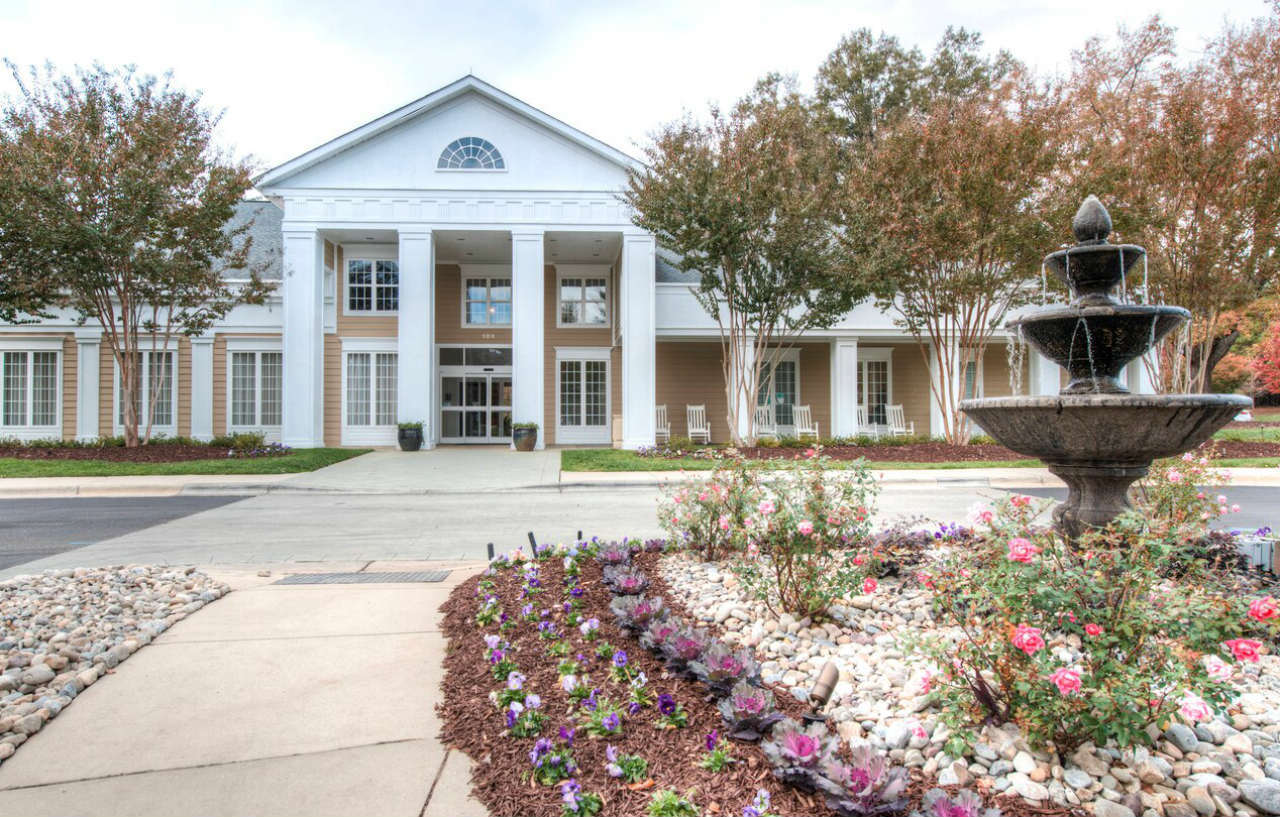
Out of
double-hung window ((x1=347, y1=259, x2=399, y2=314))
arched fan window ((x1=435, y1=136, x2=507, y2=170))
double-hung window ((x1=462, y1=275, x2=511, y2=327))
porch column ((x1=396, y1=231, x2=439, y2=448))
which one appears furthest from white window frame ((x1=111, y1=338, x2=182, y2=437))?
arched fan window ((x1=435, y1=136, x2=507, y2=170))

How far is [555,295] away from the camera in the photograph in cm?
2173

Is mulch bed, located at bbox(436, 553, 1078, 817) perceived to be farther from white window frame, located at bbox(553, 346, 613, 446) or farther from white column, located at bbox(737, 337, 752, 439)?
white window frame, located at bbox(553, 346, 613, 446)

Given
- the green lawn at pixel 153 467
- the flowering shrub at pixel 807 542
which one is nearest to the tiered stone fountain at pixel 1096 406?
the flowering shrub at pixel 807 542

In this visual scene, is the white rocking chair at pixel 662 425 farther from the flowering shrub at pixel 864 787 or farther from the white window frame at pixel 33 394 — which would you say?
the flowering shrub at pixel 864 787

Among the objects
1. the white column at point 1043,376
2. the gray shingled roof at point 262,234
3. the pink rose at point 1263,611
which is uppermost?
the gray shingled roof at point 262,234

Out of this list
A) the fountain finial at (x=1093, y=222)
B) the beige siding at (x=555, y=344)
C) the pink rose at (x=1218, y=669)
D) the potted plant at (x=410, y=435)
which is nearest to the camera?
the pink rose at (x=1218, y=669)

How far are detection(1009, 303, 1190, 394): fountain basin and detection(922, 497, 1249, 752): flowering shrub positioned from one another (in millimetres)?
2512

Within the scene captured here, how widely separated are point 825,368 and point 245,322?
17.5 meters

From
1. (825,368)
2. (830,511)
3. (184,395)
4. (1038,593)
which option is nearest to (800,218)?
(825,368)

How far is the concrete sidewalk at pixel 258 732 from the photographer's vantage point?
2352 mm

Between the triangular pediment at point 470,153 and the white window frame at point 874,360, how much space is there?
9.38m

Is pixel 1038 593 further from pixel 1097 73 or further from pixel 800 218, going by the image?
pixel 1097 73

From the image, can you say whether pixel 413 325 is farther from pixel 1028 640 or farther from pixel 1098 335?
pixel 1028 640

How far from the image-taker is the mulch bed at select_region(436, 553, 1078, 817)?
2191 millimetres
